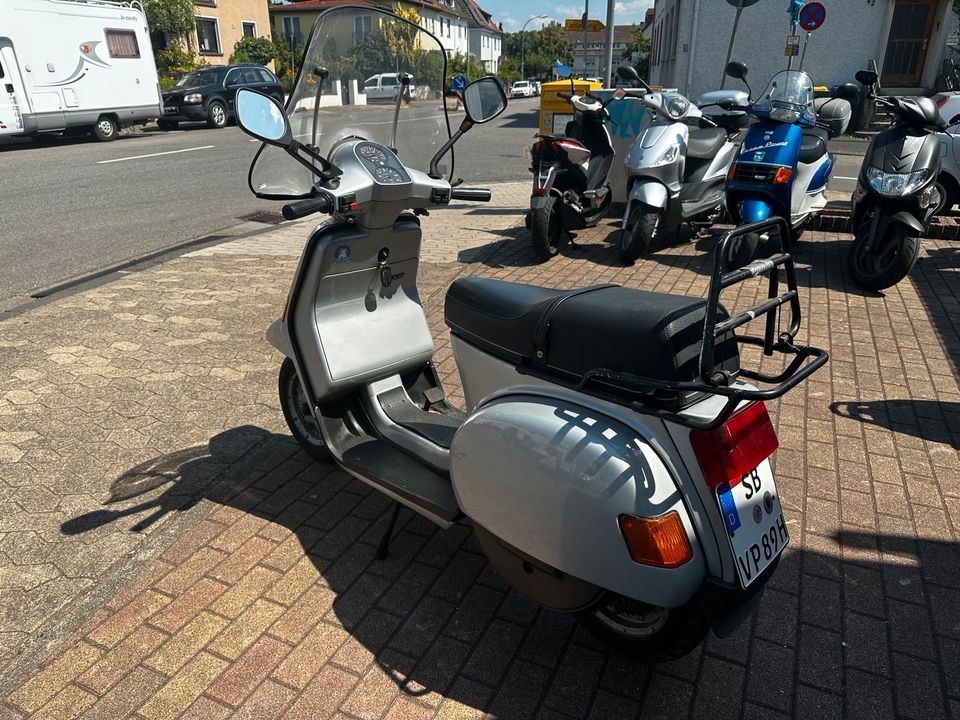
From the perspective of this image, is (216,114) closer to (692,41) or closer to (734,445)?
(692,41)

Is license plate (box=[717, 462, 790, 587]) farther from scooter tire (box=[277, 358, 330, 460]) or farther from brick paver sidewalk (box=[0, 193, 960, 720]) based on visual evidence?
scooter tire (box=[277, 358, 330, 460])

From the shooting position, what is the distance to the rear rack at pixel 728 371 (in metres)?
1.63

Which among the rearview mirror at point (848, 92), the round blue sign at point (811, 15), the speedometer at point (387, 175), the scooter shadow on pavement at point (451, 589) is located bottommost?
the scooter shadow on pavement at point (451, 589)

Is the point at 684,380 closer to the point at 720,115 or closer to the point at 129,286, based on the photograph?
the point at 129,286

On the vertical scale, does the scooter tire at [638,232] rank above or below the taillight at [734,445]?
below

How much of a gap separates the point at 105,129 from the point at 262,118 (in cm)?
1854

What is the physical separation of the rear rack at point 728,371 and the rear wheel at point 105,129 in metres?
19.5

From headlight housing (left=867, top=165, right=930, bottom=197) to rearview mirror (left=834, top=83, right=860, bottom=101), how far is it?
1310mm

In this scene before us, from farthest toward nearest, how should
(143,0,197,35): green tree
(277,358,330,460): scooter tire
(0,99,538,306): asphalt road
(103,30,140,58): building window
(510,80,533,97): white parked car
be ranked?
1. (510,80,533,97): white parked car
2. (143,0,197,35): green tree
3. (103,30,140,58): building window
4. (0,99,538,306): asphalt road
5. (277,358,330,460): scooter tire

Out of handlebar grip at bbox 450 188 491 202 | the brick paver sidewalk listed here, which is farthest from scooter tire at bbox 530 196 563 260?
handlebar grip at bbox 450 188 491 202

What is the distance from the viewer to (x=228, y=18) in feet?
116

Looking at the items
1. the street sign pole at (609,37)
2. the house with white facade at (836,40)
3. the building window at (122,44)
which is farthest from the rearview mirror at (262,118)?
the house with white facade at (836,40)

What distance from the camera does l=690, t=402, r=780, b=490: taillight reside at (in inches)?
73.8

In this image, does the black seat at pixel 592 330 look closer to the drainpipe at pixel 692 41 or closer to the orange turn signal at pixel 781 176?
the orange turn signal at pixel 781 176
